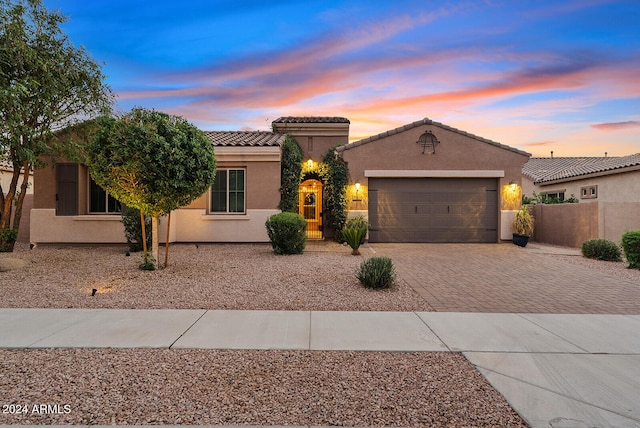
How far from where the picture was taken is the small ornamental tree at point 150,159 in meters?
7.67

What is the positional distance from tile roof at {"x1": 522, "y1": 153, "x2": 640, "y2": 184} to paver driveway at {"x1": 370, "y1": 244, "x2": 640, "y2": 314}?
374 inches

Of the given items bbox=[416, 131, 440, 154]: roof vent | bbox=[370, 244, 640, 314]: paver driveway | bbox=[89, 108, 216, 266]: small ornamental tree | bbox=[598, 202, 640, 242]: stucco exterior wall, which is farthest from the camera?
bbox=[416, 131, 440, 154]: roof vent

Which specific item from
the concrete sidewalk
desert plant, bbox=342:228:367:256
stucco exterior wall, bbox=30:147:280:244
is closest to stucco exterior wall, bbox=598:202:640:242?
desert plant, bbox=342:228:367:256

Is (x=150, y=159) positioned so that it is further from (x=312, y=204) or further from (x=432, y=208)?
(x=432, y=208)

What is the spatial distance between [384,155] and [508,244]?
6.42 meters

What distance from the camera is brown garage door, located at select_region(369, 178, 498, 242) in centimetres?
1514

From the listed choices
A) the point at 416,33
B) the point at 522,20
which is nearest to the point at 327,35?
the point at 416,33

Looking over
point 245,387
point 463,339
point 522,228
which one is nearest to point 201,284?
point 245,387

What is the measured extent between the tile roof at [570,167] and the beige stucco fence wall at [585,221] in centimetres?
408

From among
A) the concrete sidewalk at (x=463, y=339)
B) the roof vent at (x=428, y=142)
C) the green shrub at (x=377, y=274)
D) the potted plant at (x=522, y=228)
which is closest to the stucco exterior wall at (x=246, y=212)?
the roof vent at (x=428, y=142)

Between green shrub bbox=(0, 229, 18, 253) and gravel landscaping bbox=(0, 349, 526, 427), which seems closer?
gravel landscaping bbox=(0, 349, 526, 427)

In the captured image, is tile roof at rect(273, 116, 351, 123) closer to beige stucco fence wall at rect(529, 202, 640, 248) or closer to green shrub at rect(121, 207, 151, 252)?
green shrub at rect(121, 207, 151, 252)

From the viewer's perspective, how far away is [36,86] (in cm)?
977

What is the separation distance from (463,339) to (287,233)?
7.43m
